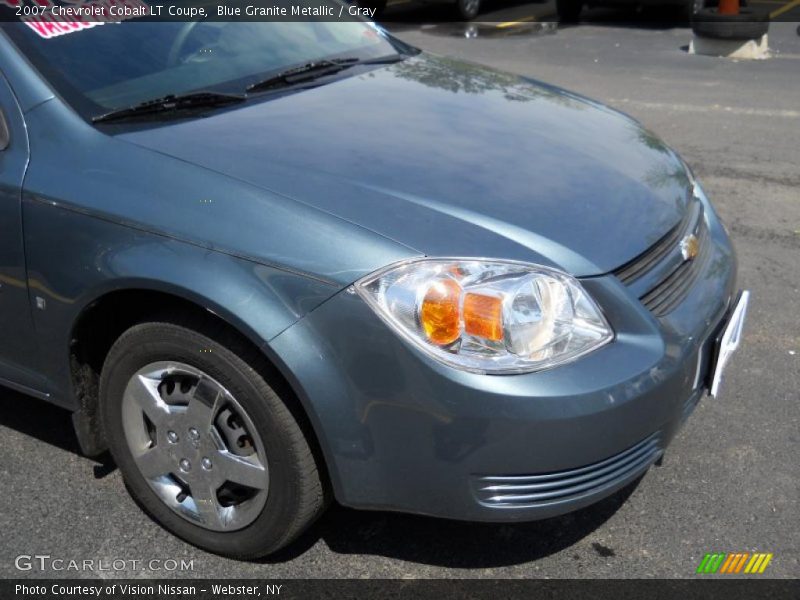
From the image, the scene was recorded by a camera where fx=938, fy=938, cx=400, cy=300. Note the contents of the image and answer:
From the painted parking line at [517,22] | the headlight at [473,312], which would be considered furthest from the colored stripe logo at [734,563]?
the painted parking line at [517,22]

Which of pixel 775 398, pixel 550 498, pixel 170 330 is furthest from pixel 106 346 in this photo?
pixel 775 398

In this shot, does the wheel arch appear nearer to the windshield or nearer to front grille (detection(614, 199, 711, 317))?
the windshield

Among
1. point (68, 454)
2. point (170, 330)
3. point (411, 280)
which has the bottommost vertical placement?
point (68, 454)

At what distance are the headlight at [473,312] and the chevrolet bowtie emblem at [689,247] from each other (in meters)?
0.68

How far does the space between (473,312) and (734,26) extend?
9.69 meters

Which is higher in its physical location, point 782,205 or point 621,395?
point 621,395

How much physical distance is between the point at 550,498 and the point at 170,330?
108 centimetres

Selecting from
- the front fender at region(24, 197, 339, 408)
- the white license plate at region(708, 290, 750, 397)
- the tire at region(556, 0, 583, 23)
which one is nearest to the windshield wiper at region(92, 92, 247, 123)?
the front fender at region(24, 197, 339, 408)

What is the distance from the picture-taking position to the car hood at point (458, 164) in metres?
2.40

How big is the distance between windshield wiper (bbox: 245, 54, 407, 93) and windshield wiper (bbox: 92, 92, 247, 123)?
0.15 meters

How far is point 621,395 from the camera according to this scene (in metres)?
2.32

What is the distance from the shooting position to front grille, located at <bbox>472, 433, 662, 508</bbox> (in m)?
2.34

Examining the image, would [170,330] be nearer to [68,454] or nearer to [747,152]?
[68,454]

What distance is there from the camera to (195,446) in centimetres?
262
